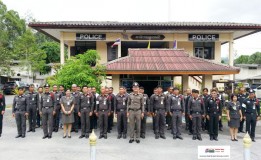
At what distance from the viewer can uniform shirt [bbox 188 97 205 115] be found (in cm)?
1010

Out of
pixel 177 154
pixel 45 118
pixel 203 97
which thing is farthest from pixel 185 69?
pixel 45 118

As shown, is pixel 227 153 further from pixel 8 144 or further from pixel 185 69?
→ pixel 185 69

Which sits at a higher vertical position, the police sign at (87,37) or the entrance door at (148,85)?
the police sign at (87,37)

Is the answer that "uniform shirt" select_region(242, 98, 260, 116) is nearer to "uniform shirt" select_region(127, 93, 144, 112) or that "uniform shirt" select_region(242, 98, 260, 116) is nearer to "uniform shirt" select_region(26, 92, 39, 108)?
"uniform shirt" select_region(127, 93, 144, 112)

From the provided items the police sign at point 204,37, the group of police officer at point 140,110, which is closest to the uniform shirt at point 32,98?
the group of police officer at point 140,110

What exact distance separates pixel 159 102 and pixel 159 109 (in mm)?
274

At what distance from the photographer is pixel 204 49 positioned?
22.5 metres

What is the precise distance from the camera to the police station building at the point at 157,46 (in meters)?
13.4

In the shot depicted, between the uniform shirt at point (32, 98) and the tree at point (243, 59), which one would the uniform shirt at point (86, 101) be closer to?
the uniform shirt at point (32, 98)

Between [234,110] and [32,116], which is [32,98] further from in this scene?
[234,110]

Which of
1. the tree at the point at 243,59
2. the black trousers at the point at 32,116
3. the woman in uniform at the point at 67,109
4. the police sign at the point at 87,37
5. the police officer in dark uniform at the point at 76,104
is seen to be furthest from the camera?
the tree at the point at 243,59

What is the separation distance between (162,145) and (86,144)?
2.55m

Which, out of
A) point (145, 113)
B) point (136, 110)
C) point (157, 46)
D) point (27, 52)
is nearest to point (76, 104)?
point (136, 110)

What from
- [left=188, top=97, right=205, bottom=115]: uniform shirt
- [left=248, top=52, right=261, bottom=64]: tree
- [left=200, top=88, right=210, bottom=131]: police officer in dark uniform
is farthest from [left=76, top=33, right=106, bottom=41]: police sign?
[left=248, top=52, right=261, bottom=64]: tree
